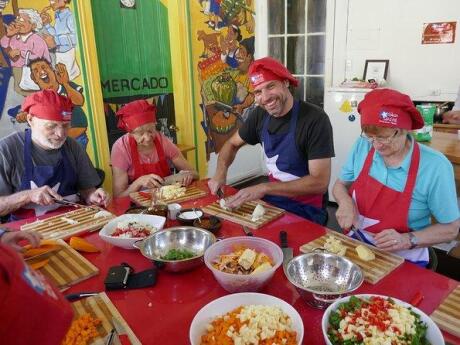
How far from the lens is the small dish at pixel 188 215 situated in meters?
1.92

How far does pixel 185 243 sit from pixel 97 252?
16.6 inches

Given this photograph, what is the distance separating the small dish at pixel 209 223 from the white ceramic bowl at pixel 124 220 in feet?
0.64

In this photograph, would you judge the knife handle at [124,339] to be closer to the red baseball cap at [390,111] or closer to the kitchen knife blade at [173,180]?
the red baseball cap at [390,111]

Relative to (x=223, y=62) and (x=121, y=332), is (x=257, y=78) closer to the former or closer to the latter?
(x=121, y=332)

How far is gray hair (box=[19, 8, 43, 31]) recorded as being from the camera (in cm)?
315

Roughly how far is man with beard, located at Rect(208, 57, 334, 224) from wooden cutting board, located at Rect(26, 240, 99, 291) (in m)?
1.01

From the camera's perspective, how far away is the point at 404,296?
1.31m

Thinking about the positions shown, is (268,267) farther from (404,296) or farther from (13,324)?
(13,324)

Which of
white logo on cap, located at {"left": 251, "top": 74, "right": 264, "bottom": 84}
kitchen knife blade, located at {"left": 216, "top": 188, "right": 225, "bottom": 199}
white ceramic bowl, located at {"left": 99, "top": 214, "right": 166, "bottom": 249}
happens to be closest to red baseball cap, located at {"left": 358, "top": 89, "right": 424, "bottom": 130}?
white logo on cap, located at {"left": 251, "top": 74, "right": 264, "bottom": 84}

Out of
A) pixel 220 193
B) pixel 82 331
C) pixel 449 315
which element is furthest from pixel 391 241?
pixel 82 331

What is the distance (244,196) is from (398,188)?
0.84m

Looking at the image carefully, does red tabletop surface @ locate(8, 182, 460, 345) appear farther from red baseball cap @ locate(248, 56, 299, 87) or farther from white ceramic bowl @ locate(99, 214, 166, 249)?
red baseball cap @ locate(248, 56, 299, 87)

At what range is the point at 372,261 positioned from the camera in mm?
1519

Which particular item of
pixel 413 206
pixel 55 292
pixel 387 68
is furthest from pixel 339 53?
pixel 55 292
